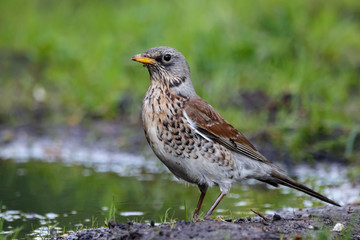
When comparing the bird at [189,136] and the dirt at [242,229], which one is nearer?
the dirt at [242,229]

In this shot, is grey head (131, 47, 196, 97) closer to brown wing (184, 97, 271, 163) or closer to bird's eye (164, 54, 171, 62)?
bird's eye (164, 54, 171, 62)

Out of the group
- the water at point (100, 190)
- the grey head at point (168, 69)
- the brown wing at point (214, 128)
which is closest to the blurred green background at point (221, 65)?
the water at point (100, 190)

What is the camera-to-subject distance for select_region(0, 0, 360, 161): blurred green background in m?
9.07

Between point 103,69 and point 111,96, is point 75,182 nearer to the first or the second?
point 111,96

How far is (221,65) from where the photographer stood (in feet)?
34.3

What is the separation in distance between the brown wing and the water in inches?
25.0

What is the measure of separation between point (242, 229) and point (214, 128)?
1.22m

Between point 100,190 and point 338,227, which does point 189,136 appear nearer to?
point 338,227

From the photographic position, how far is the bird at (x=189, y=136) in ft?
17.6

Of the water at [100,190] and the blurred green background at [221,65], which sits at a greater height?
the blurred green background at [221,65]

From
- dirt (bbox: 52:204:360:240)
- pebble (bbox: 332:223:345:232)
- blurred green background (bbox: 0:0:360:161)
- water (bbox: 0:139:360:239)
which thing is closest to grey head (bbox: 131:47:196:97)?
water (bbox: 0:139:360:239)

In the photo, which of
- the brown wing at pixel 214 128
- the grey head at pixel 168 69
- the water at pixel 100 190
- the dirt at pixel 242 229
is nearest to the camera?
the dirt at pixel 242 229

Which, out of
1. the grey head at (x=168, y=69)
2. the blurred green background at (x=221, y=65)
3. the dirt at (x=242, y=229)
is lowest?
the dirt at (x=242, y=229)

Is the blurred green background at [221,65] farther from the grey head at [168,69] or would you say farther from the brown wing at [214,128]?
the grey head at [168,69]
